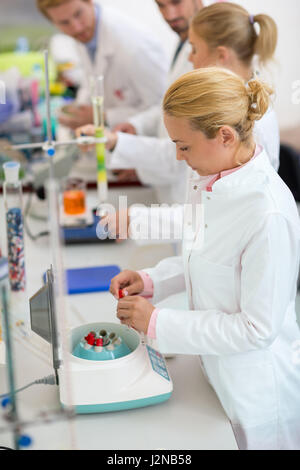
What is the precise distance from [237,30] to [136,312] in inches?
28.1

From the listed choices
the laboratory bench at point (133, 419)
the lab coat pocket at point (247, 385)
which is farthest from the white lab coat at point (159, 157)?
the lab coat pocket at point (247, 385)

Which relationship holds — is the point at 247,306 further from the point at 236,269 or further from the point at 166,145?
the point at 166,145

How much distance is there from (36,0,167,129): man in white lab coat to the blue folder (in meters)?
0.86

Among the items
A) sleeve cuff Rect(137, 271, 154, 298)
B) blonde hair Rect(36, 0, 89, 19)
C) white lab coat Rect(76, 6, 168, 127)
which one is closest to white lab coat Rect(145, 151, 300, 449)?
sleeve cuff Rect(137, 271, 154, 298)

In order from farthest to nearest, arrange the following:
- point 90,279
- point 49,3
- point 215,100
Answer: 1. point 49,3
2. point 90,279
3. point 215,100

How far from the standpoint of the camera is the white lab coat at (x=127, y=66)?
227cm

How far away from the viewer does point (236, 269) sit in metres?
1.01

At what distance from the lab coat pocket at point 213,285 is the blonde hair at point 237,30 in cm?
56

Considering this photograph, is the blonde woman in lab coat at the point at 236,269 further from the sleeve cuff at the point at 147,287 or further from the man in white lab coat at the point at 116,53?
the man in white lab coat at the point at 116,53

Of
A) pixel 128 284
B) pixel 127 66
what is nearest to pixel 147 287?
pixel 128 284

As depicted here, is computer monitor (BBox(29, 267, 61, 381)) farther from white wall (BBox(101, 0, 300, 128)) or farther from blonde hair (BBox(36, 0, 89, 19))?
blonde hair (BBox(36, 0, 89, 19))

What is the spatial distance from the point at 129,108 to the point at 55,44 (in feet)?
5.69

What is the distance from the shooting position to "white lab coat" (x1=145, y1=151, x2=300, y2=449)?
95cm
